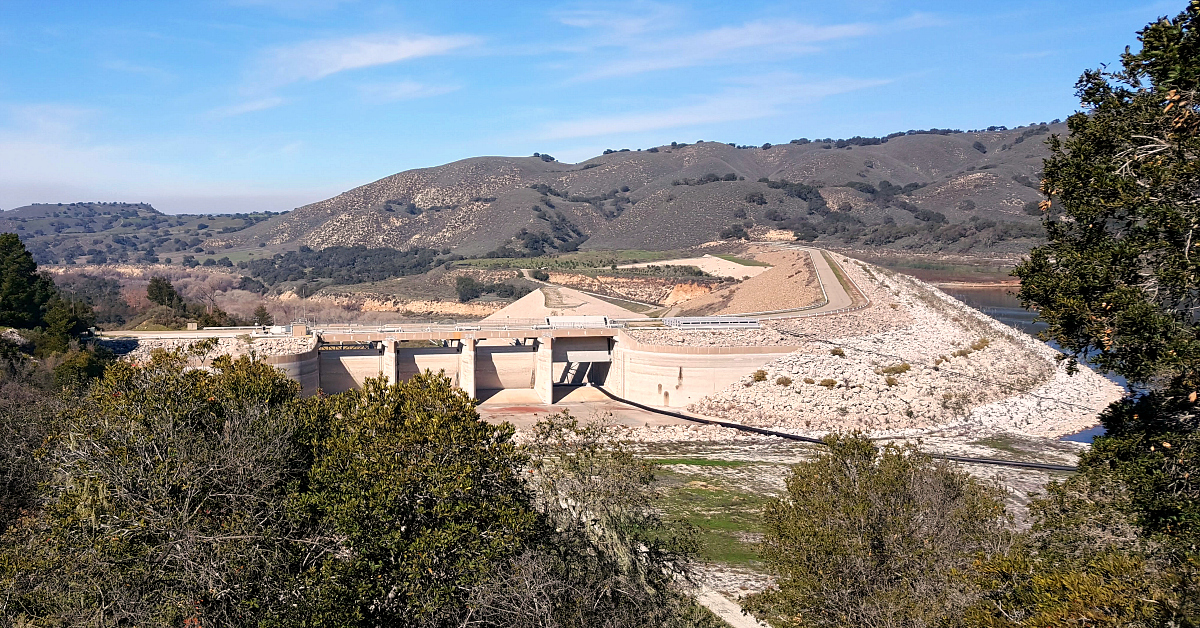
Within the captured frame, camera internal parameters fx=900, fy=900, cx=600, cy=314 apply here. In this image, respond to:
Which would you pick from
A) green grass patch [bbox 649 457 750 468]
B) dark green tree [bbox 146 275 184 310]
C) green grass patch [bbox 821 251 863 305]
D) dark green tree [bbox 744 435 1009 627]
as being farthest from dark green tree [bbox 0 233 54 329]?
green grass patch [bbox 821 251 863 305]

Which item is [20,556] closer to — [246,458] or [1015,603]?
[246,458]

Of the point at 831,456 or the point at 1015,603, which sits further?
the point at 831,456

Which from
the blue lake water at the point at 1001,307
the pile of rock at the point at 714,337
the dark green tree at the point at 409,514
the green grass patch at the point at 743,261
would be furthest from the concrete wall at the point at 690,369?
the green grass patch at the point at 743,261

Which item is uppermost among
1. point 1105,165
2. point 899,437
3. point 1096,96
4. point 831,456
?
point 1096,96

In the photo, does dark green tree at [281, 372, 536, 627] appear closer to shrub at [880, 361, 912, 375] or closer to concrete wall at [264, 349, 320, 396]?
concrete wall at [264, 349, 320, 396]

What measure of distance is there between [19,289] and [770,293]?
57247mm

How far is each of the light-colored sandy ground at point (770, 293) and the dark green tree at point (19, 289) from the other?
51584mm

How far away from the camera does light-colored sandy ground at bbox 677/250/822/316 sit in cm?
7594

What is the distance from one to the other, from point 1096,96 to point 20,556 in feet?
62.5

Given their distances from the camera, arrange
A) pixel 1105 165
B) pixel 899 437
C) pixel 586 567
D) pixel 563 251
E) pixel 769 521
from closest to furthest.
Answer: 1. pixel 1105 165
2. pixel 586 567
3. pixel 769 521
4. pixel 899 437
5. pixel 563 251

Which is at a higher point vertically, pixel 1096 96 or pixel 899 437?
pixel 1096 96

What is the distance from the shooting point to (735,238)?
156 meters

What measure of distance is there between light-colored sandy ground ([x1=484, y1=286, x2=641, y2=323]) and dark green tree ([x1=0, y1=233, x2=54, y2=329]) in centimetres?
3978

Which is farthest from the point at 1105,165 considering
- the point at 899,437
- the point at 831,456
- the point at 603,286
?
the point at 603,286
